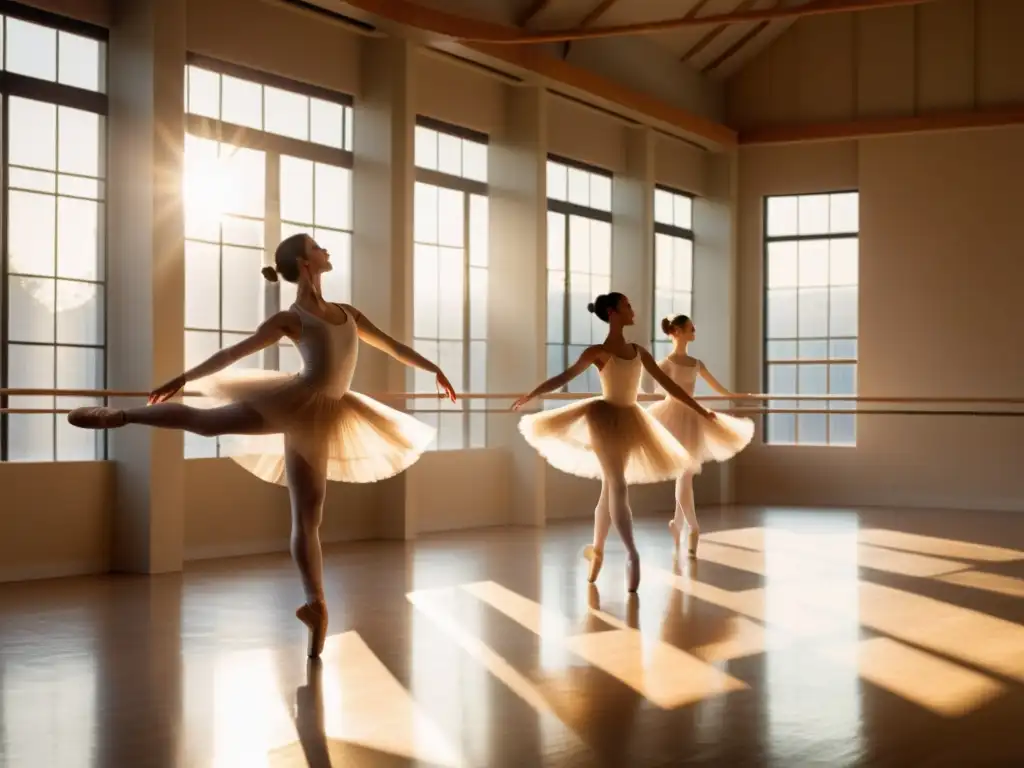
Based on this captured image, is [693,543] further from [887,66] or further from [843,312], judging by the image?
[887,66]

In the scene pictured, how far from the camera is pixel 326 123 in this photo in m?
9.01

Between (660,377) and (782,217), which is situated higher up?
(782,217)

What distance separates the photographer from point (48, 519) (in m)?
6.95

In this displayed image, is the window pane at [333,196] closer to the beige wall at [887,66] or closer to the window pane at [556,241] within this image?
the window pane at [556,241]

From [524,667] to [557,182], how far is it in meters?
7.40

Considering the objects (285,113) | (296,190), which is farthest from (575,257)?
(285,113)

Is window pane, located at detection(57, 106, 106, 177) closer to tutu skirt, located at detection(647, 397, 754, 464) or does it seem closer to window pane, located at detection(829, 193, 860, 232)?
tutu skirt, located at detection(647, 397, 754, 464)

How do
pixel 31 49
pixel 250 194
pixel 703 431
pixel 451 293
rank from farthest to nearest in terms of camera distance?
pixel 451 293 < pixel 250 194 < pixel 703 431 < pixel 31 49

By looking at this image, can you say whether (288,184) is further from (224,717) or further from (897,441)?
(897,441)

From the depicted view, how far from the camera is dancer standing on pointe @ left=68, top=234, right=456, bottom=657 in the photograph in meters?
4.34

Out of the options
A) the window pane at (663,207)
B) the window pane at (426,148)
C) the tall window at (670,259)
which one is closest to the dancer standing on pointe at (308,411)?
the window pane at (426,148)

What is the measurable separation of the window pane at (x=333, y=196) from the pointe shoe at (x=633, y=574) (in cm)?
381

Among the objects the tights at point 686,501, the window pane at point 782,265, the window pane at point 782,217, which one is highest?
the window pane at point 782,217

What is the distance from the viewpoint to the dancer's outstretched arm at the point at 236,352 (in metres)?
4.24
